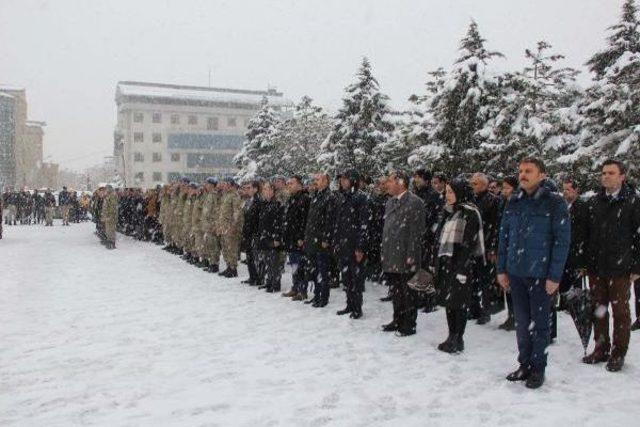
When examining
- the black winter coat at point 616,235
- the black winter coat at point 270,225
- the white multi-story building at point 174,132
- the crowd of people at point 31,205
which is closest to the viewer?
the black winter coat at point 616,235

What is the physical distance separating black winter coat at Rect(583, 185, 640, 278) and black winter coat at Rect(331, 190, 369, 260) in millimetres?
3342

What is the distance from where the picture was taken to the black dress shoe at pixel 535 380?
17.5 feet

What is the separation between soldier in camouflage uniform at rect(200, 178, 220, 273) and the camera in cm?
1333

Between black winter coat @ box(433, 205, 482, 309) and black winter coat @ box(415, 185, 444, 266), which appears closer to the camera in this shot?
black winter coat @ box(433, 205, 482, 309)

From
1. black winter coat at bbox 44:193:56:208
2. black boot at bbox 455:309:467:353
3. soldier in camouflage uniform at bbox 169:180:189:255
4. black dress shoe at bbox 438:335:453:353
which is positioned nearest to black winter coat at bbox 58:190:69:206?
black winter coat at bbox 44:193:56:208

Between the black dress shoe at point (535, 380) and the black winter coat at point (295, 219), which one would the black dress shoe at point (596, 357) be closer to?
the black dress shoe at point (535, 380)

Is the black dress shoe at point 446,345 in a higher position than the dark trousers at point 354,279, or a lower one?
lower

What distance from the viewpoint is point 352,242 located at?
8477 mm

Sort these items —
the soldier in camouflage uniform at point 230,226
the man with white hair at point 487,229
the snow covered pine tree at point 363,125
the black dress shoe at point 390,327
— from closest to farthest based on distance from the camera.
Answer: 1. the black dress shoe at point 390,327
2. the man with white hair at point 487,229
3. the soldier in camouflage uniform at point 230,226
4. the snow covered pine tree at point 363,125

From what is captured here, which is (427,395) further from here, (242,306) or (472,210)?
(242,306)

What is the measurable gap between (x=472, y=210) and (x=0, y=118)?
11500 cm

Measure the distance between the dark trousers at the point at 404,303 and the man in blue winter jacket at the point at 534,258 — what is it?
1997mm

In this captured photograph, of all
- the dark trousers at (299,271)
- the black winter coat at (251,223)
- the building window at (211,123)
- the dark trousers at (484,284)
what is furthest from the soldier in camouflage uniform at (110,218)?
the building window at (211,123)

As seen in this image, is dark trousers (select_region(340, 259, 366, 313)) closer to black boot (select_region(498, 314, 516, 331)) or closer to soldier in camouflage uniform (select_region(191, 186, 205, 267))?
black boot (select_region(498, 314, 516, 331))
